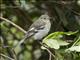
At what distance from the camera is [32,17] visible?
4914mm

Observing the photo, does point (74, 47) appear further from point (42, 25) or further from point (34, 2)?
point (34, 2)

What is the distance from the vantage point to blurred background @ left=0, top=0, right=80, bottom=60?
420 cm

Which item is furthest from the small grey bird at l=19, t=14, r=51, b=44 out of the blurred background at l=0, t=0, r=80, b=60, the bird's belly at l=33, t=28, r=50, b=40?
the blurred background at l=0, t=0, r=80, b=60

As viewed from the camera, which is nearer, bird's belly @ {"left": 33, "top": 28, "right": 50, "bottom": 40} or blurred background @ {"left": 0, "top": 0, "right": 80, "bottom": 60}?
bird's belly @ {"left": 33, "top": 28, "right": 50, "bottom": 40}

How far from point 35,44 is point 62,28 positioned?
0.89 meters

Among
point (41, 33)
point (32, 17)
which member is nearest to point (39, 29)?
point (41, 33)

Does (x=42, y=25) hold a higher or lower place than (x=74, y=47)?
lower

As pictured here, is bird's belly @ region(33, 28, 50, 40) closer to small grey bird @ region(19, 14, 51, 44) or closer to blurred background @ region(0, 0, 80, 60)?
small grey bird @ region(19, 14, 51, 44)

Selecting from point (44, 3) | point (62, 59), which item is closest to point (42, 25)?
point (44, 3)

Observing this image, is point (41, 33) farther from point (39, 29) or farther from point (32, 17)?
point (32, 17)

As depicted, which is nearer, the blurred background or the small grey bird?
the small grey bird

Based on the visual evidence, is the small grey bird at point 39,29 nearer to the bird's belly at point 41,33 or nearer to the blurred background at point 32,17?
the bird's belly at point 41,33

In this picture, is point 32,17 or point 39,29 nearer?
point 39,29

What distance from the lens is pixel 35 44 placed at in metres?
4.86
